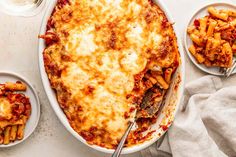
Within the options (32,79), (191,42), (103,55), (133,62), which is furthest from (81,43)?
(191,42)

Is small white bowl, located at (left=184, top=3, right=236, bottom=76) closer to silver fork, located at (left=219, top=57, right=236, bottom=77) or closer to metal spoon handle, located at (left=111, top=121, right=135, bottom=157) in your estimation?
silver fork, located at (left=219, top=57, right=236, bottom=77)

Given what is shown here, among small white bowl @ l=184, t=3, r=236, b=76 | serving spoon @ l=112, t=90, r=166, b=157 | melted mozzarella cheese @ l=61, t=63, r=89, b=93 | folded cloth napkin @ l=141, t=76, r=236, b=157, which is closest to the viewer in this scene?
melted mozzarella cheese @ l=61, t=63, r=89, b=93

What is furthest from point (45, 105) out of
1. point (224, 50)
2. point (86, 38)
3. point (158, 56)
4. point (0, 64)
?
point (224, 50)

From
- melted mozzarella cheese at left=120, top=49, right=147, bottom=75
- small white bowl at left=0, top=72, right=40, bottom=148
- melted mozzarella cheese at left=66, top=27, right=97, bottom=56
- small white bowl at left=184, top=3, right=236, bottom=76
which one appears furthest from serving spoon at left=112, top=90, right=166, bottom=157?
small white bowl at left=0, top=72, right=40, bottom=148

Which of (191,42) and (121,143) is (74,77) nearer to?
(121,143)

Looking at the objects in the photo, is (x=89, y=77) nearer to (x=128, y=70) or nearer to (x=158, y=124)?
(x=128, y=70)

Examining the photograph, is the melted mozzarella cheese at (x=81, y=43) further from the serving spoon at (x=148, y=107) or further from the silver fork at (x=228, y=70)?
the silver fork at (x=228, y=70)
